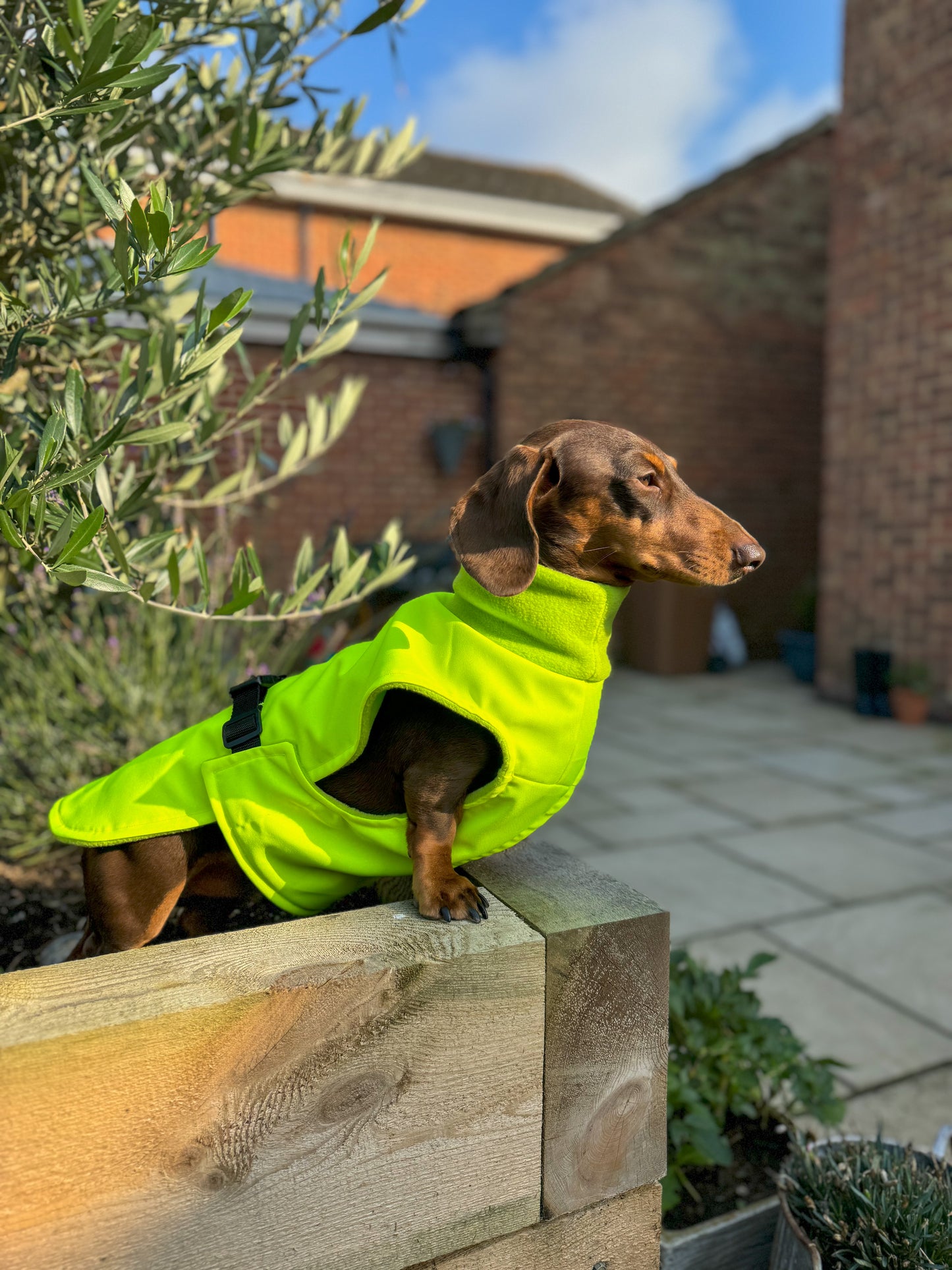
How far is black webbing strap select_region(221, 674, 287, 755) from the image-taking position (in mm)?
1441

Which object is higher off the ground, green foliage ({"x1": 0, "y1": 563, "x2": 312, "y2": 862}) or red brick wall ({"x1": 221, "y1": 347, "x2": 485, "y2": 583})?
red brick wall ({"x1": 221, "y1": 347, "x2": 485, "y2": 583})

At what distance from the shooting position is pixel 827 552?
26.0 ft

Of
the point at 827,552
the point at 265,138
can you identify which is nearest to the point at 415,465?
the point at 827,552

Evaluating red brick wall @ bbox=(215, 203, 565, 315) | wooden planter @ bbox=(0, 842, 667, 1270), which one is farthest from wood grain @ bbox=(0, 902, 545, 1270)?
red brick wall @ bbox=(215, 203, 565, 315)

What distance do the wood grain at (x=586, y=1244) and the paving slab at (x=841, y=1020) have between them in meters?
0.97

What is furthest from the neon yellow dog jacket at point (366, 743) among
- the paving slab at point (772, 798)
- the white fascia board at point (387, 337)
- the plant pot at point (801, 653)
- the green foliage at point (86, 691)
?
the plant pot at point (801, 653)

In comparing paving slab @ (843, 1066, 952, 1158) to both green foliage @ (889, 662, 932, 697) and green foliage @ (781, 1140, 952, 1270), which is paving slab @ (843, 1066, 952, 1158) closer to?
green foliage @ (781, 1140, 952, 1270)

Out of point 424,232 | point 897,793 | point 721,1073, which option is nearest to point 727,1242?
point 721,1073

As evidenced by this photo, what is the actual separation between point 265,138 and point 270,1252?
2016 mm

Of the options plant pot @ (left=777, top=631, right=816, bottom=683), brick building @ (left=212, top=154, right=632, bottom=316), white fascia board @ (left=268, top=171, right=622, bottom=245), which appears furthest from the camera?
brick building @ (left=212, top=154, right=632, bottom=316)

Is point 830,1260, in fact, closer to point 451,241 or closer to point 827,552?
point 827,552

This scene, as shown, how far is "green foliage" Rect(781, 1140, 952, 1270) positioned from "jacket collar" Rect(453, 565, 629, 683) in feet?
3.08

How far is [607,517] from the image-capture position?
139 centimetres

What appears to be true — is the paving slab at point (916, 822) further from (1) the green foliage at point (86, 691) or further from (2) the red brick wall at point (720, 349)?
(2) the red brick wall at point (720, 349)
